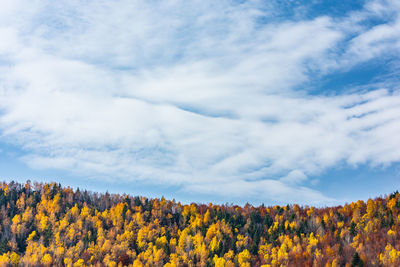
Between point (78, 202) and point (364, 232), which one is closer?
point (364, 232)

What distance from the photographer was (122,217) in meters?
154

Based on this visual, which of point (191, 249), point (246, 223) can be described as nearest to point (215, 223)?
point (246, 223)

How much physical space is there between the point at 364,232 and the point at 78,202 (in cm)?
10308

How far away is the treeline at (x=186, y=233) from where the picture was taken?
116m

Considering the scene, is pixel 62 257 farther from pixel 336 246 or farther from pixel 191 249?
pixel 336 246

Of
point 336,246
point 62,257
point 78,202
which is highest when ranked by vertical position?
point 78,202

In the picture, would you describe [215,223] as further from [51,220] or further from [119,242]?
[51,220]

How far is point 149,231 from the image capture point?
14238cm

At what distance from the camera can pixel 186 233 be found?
141m

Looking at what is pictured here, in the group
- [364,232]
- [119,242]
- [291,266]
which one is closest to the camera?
[291,266]

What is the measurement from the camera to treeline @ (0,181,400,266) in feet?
380

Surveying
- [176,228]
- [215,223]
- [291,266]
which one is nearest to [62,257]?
[176,228]

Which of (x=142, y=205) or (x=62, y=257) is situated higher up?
(x=142, y=205)

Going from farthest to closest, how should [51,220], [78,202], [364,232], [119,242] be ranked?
[78,202]
[51,220]
[119,242]
[364,232]
